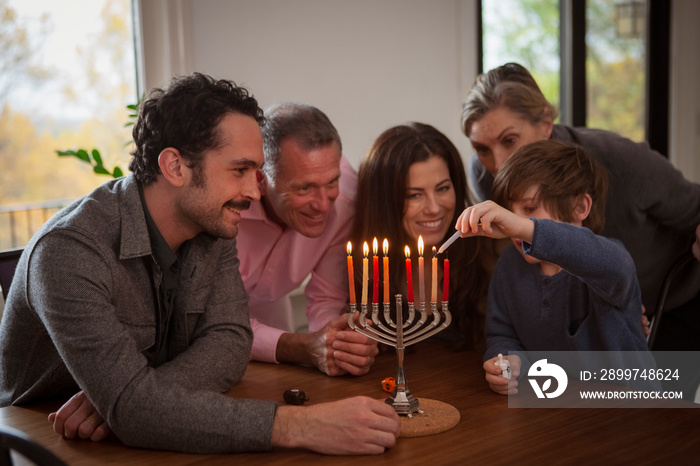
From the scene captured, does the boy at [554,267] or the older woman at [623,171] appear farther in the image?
the older woman at [623,171]

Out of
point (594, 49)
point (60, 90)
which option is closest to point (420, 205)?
point (60, 90)

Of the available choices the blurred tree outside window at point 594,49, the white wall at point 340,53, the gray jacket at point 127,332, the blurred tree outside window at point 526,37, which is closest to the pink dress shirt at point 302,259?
the gray jacket at point 127,332

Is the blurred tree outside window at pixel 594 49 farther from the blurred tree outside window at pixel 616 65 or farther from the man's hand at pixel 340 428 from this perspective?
the man's hand at pixel 340 428

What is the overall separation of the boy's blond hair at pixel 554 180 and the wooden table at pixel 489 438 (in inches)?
20.5

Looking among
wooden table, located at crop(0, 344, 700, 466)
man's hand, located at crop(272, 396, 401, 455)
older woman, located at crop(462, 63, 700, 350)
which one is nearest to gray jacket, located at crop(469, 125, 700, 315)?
older woman, located at crop(462, 63, 700, 350)

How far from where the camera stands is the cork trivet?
4.86ft

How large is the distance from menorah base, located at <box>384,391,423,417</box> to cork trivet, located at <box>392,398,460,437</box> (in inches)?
0.5

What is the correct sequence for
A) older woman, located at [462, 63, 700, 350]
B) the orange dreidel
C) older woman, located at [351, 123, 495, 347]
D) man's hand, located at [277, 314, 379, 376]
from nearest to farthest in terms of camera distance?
the orange dreidel → man's hand, located at [277, 314, 379, 376] → older woman, located at [351, 123, 495, 347] → older woman, located at [462, 63, 700, 350]

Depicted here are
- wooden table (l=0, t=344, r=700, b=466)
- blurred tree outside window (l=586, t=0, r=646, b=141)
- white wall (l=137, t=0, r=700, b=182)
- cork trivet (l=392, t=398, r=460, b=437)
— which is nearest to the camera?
wooden table (l=0, t=344, r=700, b=466)

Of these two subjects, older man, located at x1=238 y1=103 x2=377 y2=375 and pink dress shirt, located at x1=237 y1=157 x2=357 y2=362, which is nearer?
older man, located at x1=238 y1=103 x2=377 y2=375

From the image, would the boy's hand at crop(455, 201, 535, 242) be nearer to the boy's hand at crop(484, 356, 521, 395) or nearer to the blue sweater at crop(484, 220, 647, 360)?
the blue sweater at crop(484, 220, 647, 360)

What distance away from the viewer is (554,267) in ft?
6.61

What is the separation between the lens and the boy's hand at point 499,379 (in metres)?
1.69

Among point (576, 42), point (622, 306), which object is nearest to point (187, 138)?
point (622, 306)
